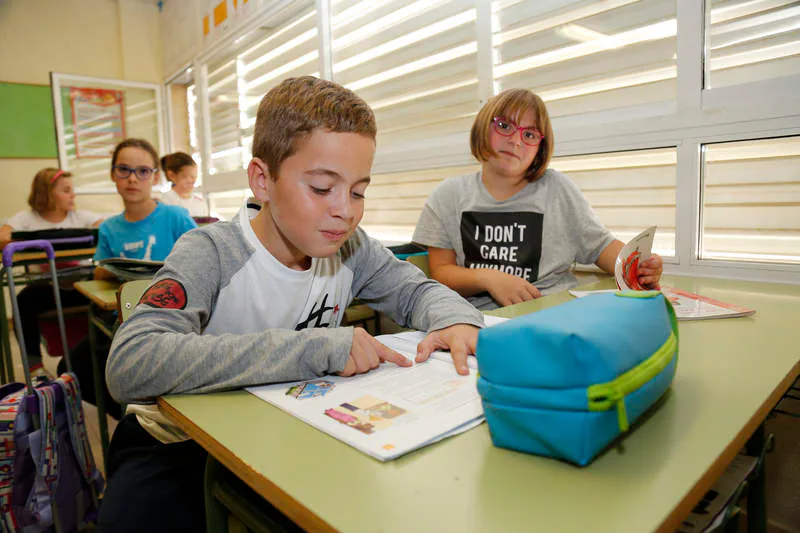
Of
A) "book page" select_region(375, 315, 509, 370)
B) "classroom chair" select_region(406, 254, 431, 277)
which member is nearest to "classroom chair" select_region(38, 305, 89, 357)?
"classroom chair" select_region(406, 254, 431, 277)

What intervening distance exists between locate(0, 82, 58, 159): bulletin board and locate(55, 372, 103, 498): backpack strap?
14.3ft

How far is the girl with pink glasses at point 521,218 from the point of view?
161 centimetres

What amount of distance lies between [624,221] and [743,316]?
97 centimetres

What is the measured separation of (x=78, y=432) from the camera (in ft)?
4.93

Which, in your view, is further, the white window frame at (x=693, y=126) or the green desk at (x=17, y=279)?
the green desk at (x=17, y=279)

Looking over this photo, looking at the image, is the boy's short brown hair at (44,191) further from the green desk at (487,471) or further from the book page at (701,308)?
the book page at (701,308)

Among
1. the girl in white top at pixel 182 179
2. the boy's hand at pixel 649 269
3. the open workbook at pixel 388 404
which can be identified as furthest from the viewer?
the girl in white top at pixel 182 179

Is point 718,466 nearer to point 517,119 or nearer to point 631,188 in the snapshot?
point 517,119

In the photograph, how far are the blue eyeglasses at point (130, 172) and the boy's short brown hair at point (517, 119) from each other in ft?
5.26

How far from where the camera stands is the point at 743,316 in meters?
1.05

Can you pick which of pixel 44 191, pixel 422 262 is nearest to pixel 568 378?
pixel 422 262

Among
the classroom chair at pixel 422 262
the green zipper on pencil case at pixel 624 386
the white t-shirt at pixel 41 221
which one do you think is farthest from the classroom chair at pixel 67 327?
the green zipper on pencil case at pixel 624 386

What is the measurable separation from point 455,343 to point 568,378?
14.7 inches

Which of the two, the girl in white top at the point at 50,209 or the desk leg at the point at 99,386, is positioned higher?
the girl in white top at the point at 50,209
